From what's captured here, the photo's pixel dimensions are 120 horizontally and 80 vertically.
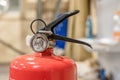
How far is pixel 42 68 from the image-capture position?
2.06 ft

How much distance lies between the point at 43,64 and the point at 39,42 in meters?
0.07

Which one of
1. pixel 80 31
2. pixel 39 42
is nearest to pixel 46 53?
pixel 39 42

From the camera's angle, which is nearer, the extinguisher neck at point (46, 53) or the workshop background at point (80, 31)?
the extinguisher neck at point (46, 53)

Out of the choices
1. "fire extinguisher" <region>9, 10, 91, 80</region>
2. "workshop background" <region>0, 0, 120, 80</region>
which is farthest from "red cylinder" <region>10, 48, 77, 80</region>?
"workshop background" <region>0, 0, 120, 80</region>

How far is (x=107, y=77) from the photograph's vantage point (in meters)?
1.63

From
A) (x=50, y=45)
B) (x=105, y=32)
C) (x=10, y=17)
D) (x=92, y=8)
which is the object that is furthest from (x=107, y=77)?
(x=10, y=17)

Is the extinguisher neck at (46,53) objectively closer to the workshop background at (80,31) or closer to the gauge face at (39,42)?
the gauge face at (39,42)

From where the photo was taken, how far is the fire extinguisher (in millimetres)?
629

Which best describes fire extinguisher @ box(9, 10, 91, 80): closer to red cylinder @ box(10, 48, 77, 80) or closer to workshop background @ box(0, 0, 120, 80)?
red cylinder @ box(10, 48, 77, 80)

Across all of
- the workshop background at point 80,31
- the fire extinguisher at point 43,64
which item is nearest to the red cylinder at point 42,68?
the fire extinguisher at point 43,64

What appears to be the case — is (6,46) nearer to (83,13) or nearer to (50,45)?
(83,13)

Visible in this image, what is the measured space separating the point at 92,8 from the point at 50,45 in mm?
1273

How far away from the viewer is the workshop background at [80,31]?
5.08 feet

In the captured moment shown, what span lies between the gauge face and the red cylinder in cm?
3
